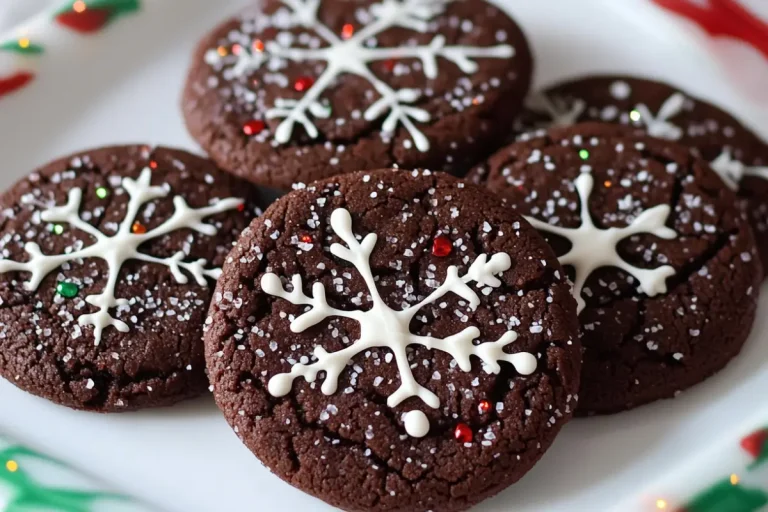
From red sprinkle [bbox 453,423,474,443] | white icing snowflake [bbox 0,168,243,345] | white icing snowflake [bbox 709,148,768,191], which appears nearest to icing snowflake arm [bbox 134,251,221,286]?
white icing snowflake [bbox 0,168,243,345]

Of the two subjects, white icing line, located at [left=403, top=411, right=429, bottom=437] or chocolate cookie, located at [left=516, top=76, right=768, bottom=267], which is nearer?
white icing line, located at [left=403, top=411, right=429, bottom=437]

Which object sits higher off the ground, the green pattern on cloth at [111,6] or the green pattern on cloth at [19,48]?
the green pattern on cloth at [111,6]

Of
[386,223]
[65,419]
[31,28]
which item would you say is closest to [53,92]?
[31,28]

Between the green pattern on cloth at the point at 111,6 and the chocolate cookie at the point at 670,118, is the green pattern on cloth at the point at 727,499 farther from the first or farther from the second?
the green pattern on cloth at the point at 111,6

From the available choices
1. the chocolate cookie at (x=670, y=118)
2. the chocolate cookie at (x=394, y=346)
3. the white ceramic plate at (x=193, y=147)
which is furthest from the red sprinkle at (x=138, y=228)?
the chocolate cookie at (x=670, y=118)

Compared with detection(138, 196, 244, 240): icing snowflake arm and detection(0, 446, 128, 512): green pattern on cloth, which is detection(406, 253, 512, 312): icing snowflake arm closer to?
detection(138, 196, 244, 240): icing snowflake arm

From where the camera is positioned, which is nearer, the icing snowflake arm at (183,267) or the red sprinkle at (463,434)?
the red sprinkle at (463,434)
